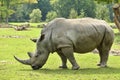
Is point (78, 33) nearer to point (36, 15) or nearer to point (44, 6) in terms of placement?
point (36, 15)

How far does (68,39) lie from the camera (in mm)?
14109

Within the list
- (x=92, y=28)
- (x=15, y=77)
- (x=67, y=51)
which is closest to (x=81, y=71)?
(x=67, y=51)

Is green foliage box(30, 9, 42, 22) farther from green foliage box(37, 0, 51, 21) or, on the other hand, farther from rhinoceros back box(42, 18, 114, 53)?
rhinoceros back box(42, 18, 114, 53)

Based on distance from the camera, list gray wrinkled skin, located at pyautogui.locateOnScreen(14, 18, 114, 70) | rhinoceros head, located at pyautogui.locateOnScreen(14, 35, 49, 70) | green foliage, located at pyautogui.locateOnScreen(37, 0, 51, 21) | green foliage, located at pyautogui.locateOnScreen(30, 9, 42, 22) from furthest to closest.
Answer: green foliage, located at pyautogui.locateOnScreen(37, 0, 51, 21), green foliage, located at pyautogui.locateOnScreen(30, 9, 42, 22), rhinoceros head, located at pyautogui.locateOnScreen(14, 35, 49, 70), gray wrinkled skin, located at pyautogui.locateOnScreen(14, 18, 114, 70)

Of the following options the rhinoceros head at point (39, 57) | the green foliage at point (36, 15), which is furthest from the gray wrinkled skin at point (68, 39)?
the green foliage at point (36, 15)

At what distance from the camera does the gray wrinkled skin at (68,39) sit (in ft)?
46.3

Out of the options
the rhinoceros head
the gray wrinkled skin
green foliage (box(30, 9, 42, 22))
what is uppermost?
the gray wrinkled skin

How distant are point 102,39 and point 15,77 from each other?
13.9 feet

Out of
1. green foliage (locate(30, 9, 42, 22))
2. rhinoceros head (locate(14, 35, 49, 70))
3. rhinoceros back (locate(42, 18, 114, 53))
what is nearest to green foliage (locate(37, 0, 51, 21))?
green foliage (locate(30, 9, 42, 22))

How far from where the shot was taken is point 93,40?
14.6 meters

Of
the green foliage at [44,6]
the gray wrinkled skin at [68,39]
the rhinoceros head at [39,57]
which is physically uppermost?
the gray wrinkled skin at [68,39]

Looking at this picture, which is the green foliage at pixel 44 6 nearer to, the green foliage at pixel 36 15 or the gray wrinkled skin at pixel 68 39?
the green foliage at pixel 36 15

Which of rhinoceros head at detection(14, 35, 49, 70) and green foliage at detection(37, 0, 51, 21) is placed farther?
green foliage at detection(37, 0, 51, 21)

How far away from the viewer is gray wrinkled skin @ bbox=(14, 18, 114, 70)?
556 inches
